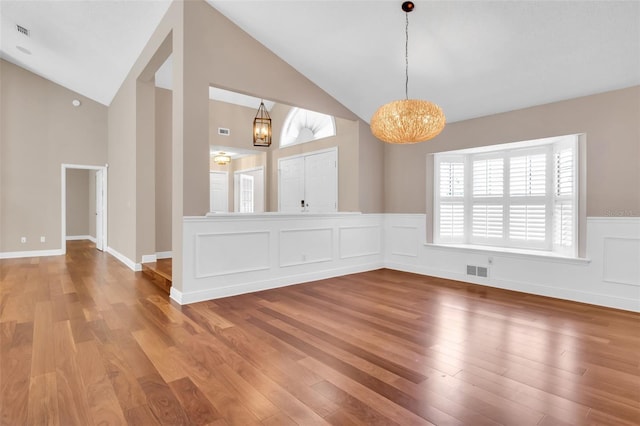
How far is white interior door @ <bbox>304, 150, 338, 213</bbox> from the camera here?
6.36 meters

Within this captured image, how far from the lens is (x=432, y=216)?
17.8 ft

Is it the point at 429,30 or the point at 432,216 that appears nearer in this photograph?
the point at 429,30

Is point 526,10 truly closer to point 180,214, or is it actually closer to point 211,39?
point 211,39

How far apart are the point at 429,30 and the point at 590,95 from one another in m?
2.02

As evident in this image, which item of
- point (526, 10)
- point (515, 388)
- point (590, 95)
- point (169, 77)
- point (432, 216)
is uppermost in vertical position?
point (169, 77)

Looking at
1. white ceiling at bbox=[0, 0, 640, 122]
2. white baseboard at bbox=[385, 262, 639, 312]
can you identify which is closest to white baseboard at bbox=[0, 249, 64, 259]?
white ceiling at bbox=[0, 0, 640, 122]

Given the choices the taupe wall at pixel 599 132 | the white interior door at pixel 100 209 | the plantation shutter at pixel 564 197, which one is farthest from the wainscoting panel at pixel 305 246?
the white interior door at pixel 100 209

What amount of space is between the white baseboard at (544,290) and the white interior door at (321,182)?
6.69 ft

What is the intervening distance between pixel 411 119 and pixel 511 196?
2.61 metres

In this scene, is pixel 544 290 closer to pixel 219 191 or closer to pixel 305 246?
pixel 305 246

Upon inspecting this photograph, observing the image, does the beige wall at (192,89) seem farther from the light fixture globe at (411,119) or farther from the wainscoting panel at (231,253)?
the light fixture globe at (411,119)

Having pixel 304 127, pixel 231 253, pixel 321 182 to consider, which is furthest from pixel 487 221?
pixel 304 127

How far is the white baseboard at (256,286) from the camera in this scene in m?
3.80

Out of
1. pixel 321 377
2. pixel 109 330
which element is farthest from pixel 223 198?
pixel 321 377
